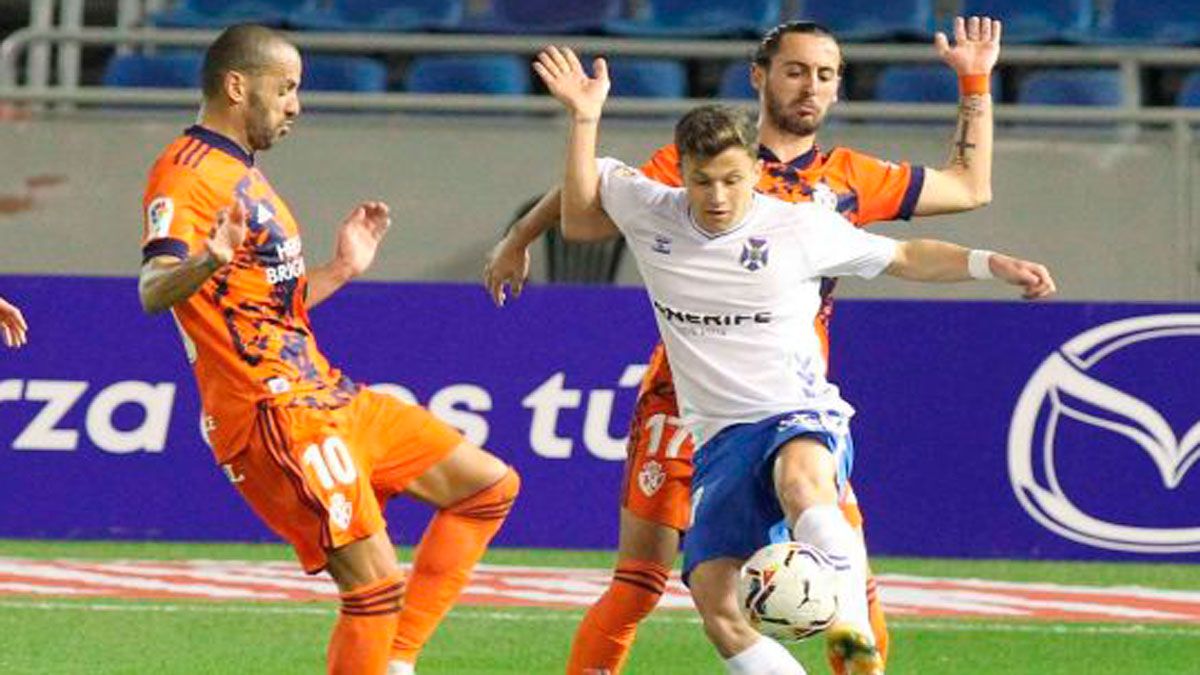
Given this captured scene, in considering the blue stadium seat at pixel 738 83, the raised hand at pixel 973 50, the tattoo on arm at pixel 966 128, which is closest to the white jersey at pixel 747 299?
the tattoo on arm at pixel 966 128

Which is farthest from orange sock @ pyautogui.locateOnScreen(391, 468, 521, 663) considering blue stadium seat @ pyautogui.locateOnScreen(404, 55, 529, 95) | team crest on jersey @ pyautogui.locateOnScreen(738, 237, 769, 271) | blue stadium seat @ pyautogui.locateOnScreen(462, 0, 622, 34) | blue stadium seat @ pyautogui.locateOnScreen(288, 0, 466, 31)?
blue stadium seat @ pyautogui.locateOnScreen(288, 0, 466, 31)

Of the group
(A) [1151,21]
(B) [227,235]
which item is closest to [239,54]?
(B) [227,235]

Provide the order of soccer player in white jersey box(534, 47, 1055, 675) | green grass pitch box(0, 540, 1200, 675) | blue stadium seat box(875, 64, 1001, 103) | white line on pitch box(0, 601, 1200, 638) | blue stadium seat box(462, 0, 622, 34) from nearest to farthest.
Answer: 1. soccer player in white jersey box(534, 47, 1055, 675)
2. green grass pitch box(0, 540, 1200, 675)
3. white line on pitch box(0, 601, 1200, 638)
4. blue stadium seat box(875, 64, 1001, 103)
5. blue stadium seat box(462, 0, 622, 34)

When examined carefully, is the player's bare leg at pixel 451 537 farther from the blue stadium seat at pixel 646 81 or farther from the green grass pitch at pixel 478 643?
the blue stadium seat at pixel 646 81

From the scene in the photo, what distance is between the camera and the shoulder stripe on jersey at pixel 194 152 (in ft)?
23.4

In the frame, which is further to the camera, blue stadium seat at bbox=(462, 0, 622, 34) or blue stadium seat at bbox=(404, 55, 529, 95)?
blue stadium seat at bbox=(462, 0, 622, 34)

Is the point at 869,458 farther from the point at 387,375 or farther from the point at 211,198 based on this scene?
the point at 211,198

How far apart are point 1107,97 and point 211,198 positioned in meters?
9.74

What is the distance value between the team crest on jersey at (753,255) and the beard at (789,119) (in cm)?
64

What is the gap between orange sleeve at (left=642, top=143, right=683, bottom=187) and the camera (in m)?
7.86

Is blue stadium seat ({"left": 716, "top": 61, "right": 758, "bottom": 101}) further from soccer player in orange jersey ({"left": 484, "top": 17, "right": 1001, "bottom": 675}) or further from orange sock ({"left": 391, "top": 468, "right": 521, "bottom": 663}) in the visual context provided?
orange sock ({"left": 391, "top": 468, "right": 521, "bottom": 663})

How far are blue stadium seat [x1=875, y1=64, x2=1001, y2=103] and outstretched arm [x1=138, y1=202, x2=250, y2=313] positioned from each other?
9.44 metres

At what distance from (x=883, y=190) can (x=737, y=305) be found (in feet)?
2.95

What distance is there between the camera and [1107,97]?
15.9 m
